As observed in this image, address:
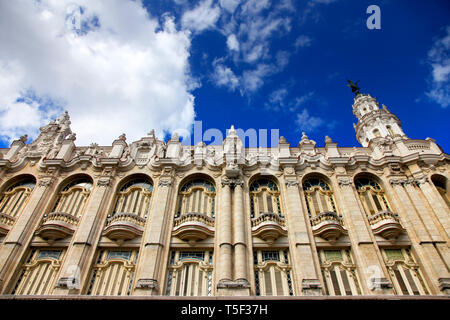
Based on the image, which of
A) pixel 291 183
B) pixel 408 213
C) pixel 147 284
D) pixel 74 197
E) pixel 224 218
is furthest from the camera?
pixel 74 197

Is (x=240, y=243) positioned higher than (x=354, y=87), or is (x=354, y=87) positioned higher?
(x=354, y=87)

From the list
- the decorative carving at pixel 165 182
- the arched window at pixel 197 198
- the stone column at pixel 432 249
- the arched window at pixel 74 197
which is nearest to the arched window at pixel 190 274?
the arched window at pixel 197 198

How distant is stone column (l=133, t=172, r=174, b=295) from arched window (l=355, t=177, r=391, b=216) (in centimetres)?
1165

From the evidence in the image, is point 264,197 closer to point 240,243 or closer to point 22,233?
point 240,243

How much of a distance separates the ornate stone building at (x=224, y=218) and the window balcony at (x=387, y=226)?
0.06 metres

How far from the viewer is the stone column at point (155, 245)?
13789mm

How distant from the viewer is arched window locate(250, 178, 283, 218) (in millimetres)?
17812

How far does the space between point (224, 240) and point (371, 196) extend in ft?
32.1

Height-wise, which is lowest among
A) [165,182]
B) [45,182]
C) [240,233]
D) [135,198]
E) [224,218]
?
[240,233]

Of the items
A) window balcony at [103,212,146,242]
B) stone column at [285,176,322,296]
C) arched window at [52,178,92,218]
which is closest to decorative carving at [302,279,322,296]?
stone column at [285,176,322,296]

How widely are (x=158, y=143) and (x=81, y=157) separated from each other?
5177mm

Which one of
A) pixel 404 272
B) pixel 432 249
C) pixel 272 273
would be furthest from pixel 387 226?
pixel 272 273

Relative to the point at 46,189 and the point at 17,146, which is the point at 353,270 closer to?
the point at 46,189

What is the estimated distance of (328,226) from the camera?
15.9 metres
